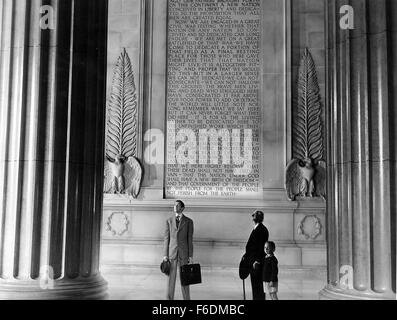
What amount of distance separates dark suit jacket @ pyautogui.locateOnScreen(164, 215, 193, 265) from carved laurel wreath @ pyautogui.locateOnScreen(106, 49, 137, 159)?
460 centimetres

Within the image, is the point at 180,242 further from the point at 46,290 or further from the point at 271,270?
the point at 46,290

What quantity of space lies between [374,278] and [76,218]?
4.08 m

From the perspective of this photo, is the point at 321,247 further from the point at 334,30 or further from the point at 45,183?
the point at 45,183

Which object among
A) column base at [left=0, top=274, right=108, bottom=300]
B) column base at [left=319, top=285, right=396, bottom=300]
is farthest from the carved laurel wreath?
column base at [left=319, top=285, right=396, bottom=300]

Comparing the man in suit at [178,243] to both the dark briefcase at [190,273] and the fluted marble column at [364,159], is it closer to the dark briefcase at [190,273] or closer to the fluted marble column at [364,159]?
the dark briefcase at [190,273]

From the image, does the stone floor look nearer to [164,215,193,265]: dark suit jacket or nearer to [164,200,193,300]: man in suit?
[164,200,193,300]: man in suit

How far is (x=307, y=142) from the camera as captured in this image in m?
12.8

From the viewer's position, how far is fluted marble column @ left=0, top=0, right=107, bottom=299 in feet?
22.8

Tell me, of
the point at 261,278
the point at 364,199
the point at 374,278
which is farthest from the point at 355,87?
the point at 261,278

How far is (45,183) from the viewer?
711 centimetres

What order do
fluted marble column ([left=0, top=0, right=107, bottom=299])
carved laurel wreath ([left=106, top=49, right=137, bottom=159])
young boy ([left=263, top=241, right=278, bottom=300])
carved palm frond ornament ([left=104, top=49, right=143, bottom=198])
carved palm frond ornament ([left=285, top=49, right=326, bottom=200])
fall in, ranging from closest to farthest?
fluted marble column ([left=0, top=0, right=107, bottom=299])
young boy ([left=263, top=241, right=278, bottom=300])
carved palm frond ornament ([left=285, top=49, right=326, bottom=200])
carved palm frond ornament ([left=104, top=49, right=143, bottom=198])
carved laurel wreath ([left=106, top=49, right=137, bottom=159])

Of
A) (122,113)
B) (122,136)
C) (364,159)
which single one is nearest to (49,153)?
(364,159)

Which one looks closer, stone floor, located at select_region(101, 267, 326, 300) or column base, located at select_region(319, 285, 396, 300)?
column base, located at select_region(319, 285, 396, 300)

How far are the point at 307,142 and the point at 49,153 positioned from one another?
741 cm
